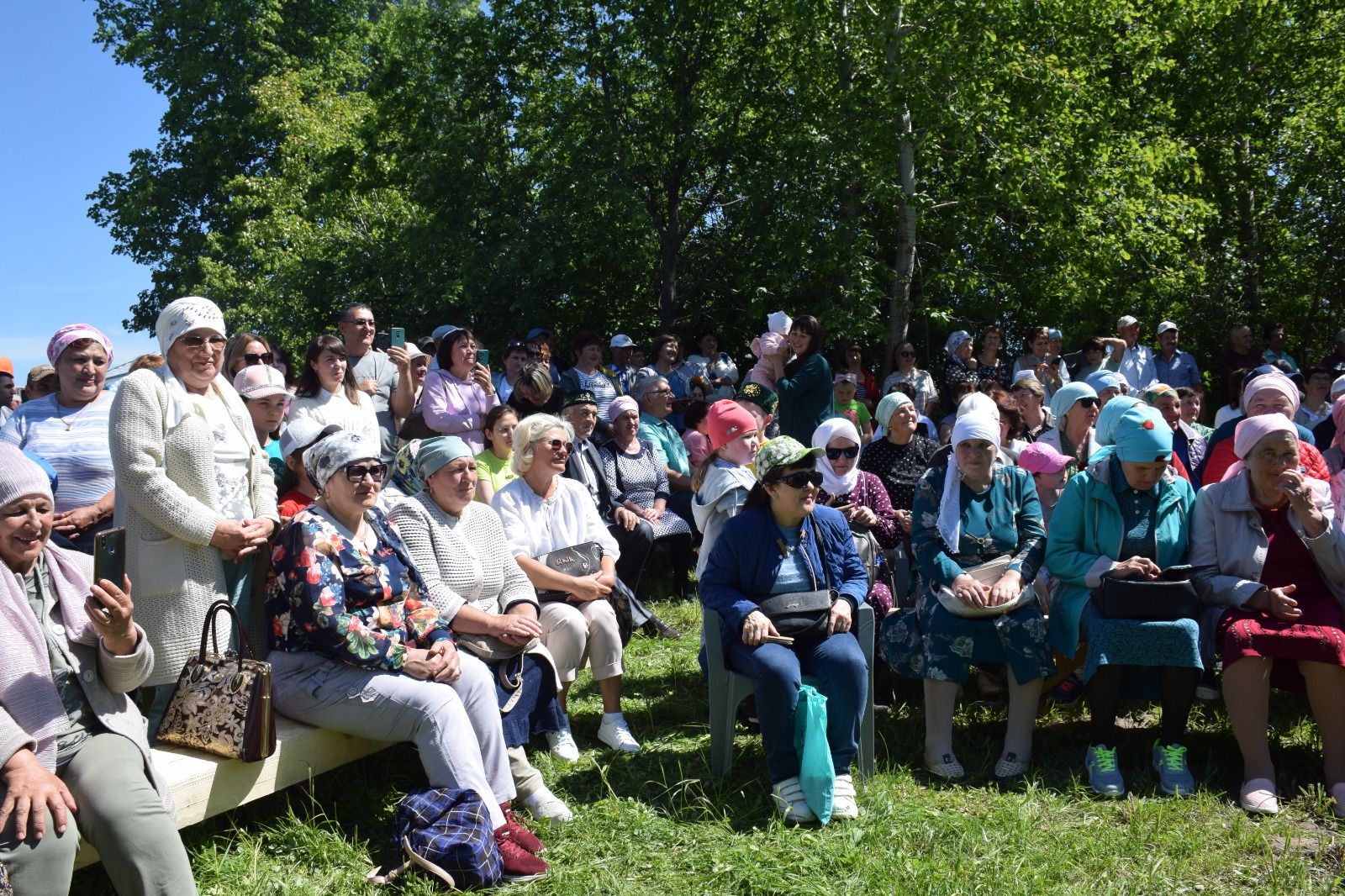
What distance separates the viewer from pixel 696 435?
8391 mm

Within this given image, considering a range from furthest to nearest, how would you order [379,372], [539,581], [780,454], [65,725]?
[379,372] → [539,581] → [780,454] → [65,725]

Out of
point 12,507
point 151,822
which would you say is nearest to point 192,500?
point 12,507

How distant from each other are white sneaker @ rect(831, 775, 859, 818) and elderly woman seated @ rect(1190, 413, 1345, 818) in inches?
57.8

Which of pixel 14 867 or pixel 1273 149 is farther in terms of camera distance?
pixel 1273 149

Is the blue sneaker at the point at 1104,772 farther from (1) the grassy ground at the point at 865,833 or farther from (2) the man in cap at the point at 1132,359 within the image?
(2) the man in cap at the point at 1132,359

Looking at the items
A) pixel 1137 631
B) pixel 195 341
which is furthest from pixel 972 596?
pixel 195 341

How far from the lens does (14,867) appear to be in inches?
108

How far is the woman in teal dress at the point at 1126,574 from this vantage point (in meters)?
4.51

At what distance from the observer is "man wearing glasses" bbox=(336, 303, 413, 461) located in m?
7.01

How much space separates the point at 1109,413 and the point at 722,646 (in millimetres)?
2099

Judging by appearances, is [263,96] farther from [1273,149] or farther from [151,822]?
[151,822]

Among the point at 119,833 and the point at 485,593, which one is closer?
the point at 119,833

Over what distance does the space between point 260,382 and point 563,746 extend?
244cm

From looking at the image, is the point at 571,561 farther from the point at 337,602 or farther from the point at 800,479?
the point at 337,602
